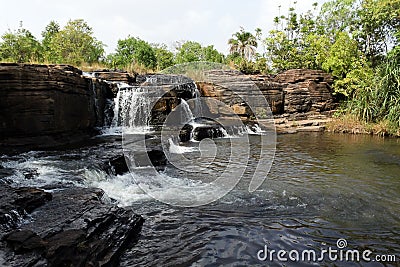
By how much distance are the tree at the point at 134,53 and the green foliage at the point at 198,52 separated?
17.6ft

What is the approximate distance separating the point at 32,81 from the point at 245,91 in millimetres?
10195

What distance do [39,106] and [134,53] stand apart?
21.7 meters

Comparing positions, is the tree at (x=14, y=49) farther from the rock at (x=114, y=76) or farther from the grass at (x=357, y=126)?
the grass at (x=357, y=126)

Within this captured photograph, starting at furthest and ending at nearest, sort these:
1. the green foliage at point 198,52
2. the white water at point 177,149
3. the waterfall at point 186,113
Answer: the green foliage at point 198,52 < the waterfall at point 186,113 < the white water at point 177,149

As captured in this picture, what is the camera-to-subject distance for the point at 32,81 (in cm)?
696

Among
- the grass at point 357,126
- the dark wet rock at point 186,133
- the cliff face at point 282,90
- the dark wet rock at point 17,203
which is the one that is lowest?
the dark wet rock at point 17,203

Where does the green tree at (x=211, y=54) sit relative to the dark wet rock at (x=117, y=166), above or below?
above

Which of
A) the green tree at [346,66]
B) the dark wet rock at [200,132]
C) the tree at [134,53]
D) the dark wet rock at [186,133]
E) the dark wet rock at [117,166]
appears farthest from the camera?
the tree at [134,53]

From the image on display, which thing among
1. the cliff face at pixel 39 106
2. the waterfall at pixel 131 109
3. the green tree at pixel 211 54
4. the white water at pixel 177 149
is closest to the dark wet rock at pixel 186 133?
the white water at pixel 177 149

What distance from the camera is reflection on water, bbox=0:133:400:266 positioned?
2.86 meters

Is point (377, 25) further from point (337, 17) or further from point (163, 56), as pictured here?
point (163, 56)

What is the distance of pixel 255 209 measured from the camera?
3854mm

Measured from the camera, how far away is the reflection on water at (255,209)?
2857mm

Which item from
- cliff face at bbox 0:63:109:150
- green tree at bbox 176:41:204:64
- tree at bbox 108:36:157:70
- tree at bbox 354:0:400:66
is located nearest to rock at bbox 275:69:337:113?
tree at bbox 354:0:400:66
